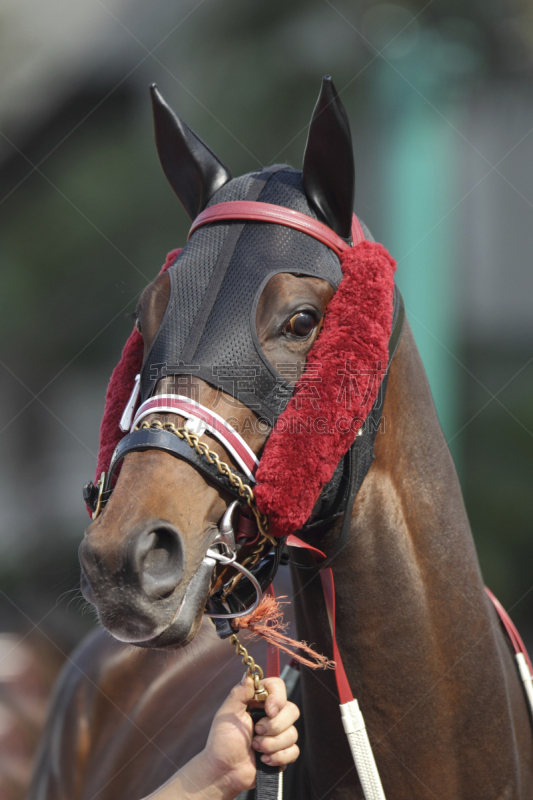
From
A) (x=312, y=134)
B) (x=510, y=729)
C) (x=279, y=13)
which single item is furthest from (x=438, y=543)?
(x=279, y=13)

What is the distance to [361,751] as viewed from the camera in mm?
1638

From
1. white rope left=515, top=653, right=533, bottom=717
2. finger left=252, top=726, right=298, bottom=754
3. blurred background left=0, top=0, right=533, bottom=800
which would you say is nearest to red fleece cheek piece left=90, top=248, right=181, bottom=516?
finger left=252, top=726, right=298, bottom=754

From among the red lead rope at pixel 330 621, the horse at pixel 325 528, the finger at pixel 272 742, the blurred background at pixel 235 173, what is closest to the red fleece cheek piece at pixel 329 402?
the horse at pixel 325 528

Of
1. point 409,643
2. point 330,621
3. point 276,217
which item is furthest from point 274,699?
point 276,217

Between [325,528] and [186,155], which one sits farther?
[186,155]

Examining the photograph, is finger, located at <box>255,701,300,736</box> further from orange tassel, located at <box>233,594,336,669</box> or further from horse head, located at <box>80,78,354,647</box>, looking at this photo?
horse head, located at <box>80,78,354,647</box>

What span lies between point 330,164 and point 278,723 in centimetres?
138

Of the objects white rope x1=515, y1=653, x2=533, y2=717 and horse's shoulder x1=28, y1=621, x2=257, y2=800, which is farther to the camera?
horse's shoulder x1=28, y1=621, x2=257, y2=800

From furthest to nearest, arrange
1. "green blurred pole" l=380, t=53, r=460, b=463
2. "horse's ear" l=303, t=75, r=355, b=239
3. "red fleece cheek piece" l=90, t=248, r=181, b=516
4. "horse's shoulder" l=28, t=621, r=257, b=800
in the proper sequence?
"green blurred pole" l=380, t=53, r=460, b=463 → "horse's shoulder" l=28, t=621, r=257, b=800 → "red fleece cheek piece" l=90, t=248, r=181, b=516 → "horse's ear" l=303, t=75, r=355, b=239

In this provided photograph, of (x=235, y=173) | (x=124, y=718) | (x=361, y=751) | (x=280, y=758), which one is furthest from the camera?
(x=235, y=173)

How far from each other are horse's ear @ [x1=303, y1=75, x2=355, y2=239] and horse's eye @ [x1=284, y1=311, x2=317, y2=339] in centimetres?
31

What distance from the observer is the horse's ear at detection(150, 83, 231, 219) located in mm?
1910

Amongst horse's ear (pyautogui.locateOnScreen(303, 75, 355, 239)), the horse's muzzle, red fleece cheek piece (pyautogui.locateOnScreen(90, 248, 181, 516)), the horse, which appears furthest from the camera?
red fleece cheek piece (pyautogui.locateOnScreen(90, 248, 181, 516))

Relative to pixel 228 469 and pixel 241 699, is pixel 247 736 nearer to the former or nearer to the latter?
pixel 241 699
